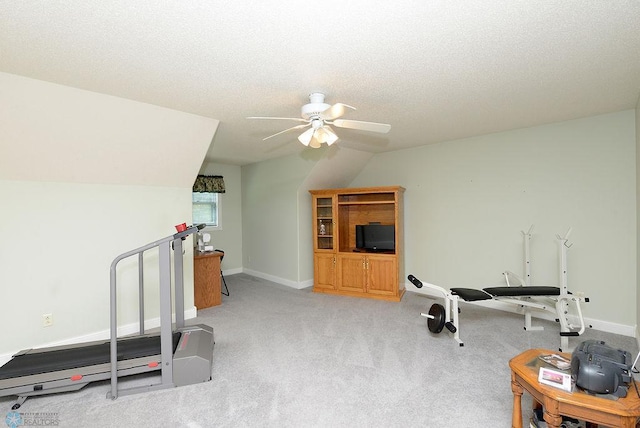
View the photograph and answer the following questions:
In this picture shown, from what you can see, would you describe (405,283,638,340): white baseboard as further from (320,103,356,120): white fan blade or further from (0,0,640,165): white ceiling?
(320,103,356,120): white fan blade

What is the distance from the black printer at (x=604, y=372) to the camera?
4.98ft

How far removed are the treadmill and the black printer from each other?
2.49 m

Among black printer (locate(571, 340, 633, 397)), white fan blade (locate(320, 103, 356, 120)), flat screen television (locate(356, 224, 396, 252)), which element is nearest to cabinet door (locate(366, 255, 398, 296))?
flat screen television (locate(356, 224, 396, 252))

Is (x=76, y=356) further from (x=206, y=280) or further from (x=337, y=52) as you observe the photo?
(x=337, y=52)

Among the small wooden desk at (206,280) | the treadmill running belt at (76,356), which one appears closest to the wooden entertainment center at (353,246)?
the small wooden desk at (206,280)

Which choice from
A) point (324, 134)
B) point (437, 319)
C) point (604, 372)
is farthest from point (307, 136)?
point (604, 372)

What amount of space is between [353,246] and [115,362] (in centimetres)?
390

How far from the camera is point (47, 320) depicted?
3041mm

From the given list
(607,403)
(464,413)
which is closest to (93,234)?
(464,413)

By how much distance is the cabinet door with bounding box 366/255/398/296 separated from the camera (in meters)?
4.62

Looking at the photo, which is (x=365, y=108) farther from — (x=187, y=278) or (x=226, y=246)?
(x=226, y=246)

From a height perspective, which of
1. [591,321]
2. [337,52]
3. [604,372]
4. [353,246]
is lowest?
[591,321]

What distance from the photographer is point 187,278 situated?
411 centimetres

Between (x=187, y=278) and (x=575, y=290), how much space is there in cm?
477
